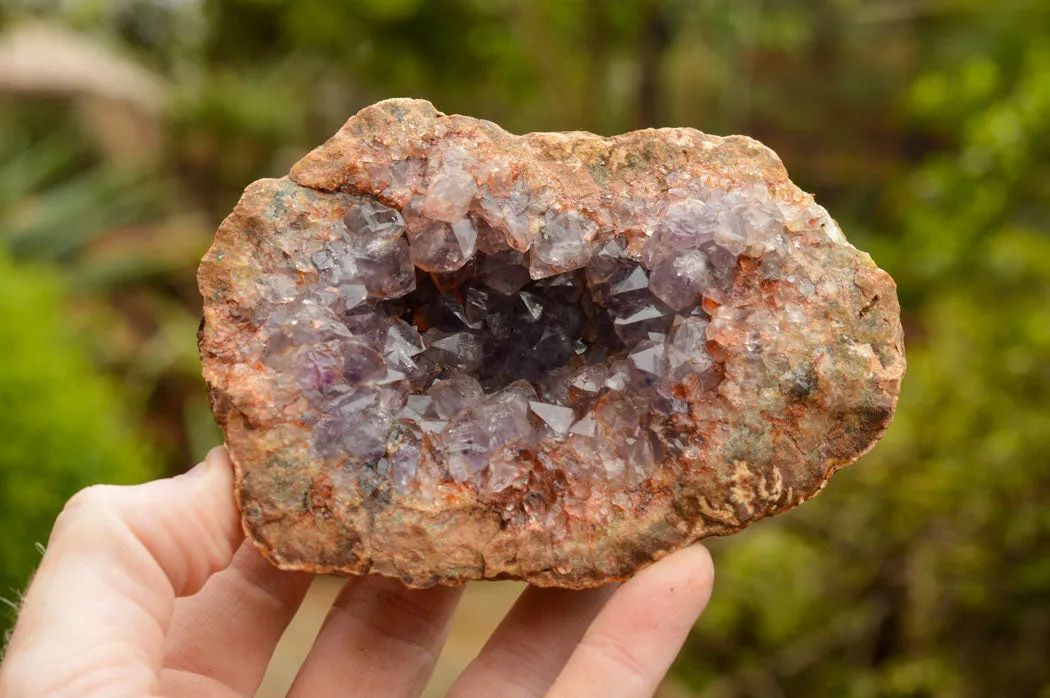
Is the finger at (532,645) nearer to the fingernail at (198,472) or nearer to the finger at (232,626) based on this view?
the finger at (232,626)

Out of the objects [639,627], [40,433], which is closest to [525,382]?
[639,627]

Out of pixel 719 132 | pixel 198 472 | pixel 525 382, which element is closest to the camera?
pixel 198 472

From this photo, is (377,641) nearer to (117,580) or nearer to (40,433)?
(117,580)

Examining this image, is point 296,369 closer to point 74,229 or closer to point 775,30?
point 74,229

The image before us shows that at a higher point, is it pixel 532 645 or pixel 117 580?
pixel 117 580

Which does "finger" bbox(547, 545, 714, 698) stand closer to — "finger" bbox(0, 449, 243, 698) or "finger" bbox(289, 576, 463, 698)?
"finger" bbox(289, 576, 463, 698)
